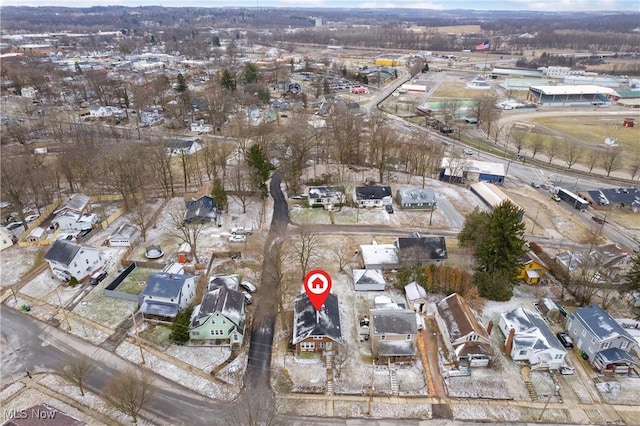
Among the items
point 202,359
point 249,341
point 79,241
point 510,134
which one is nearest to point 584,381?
point 249,341

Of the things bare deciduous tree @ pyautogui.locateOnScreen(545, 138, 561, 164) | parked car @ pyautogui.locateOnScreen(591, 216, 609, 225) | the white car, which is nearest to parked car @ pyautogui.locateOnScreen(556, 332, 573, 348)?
parked car @ pyautogui.locateOnScreen(591, 216, 609, 225)

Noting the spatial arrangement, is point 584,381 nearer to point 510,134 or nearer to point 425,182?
point 425,182

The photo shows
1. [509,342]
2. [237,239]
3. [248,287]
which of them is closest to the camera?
[509,342]

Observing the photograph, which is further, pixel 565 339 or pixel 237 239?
pixel 237 239

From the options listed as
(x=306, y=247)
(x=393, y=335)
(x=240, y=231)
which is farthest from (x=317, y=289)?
(x=240, y=231)

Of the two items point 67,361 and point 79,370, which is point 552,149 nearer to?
point 79,370

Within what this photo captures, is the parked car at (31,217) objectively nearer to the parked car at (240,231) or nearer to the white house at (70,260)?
the white house at (70,260)
